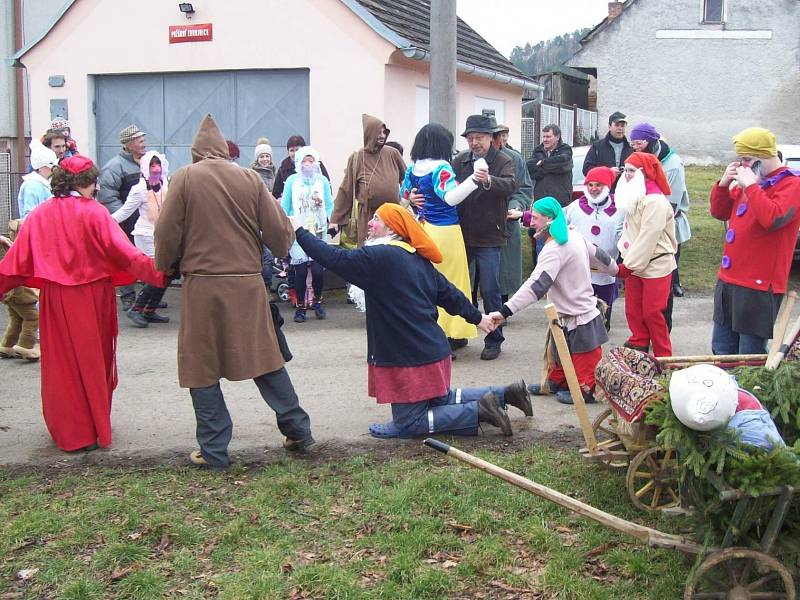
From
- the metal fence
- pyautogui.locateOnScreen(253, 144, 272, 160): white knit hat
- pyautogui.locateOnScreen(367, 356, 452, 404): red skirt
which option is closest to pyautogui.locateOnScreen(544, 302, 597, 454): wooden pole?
pyautogui.locateOnScreen(367, 356, 452, 404): red skirt

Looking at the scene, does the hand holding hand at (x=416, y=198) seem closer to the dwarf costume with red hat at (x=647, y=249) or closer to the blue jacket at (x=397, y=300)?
the dwarf costume with red hat at (x=647, y=249)

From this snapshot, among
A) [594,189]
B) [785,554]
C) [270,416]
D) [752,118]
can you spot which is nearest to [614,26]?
[752,118]

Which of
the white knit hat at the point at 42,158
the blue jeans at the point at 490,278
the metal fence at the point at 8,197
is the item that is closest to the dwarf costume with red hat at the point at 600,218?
the blue jeans at the point at 490,278

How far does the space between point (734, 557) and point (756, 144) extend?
121 inches

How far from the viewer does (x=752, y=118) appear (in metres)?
33.9

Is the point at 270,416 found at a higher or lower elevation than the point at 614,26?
lower

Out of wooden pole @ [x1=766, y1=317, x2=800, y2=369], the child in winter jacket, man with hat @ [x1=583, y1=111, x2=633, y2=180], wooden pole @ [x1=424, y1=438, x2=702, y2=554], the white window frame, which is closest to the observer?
wooden pole @ [x1=424, y1=438, x2=702, y2=554]

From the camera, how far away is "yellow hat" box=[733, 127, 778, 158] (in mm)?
5980

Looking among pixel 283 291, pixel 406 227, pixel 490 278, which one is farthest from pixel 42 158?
pixel 406 227

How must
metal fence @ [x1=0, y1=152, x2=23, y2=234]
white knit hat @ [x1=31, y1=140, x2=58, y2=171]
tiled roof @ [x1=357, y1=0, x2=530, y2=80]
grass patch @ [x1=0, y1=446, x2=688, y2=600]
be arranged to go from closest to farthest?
grass patch @ [x1=0, y1=446, x2=688, y2=600] → white knit hat @ [x1=31, y1=140, x2=58, y2=171] → tiled roof @ [x1=357, y1=0, x2=530, y2=80] → metal fence @ [x1=0, y1=152, x2=23, y2=234]

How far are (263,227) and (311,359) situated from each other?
3144mm

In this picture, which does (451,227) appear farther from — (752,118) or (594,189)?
(752,118)

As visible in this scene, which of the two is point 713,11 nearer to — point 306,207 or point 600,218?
point 306,207

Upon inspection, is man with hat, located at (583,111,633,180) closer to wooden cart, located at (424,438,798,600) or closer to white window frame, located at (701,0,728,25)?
wooden cart, located at (424,438,798,600)
